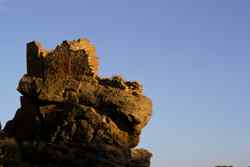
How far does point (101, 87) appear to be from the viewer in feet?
304

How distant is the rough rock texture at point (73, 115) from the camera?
86562mm

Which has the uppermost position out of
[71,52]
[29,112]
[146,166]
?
[71,52]

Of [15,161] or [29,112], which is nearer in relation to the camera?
[15,161]

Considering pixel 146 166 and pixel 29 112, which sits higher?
pixel 29 112

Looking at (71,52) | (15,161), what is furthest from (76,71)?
(15,161)

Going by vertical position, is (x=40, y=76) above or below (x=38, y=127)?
above

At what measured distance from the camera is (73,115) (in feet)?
292

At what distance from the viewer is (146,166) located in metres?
87.8

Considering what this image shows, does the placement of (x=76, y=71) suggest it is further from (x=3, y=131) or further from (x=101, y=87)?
(x=3, y=131)

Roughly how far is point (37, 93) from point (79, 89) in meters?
6.11

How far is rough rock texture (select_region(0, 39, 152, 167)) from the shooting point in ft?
284

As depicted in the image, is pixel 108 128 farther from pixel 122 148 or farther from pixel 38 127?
pixel 38 127

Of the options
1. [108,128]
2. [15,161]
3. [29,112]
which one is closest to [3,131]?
[29,112]

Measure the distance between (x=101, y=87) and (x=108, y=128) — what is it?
7.55m
